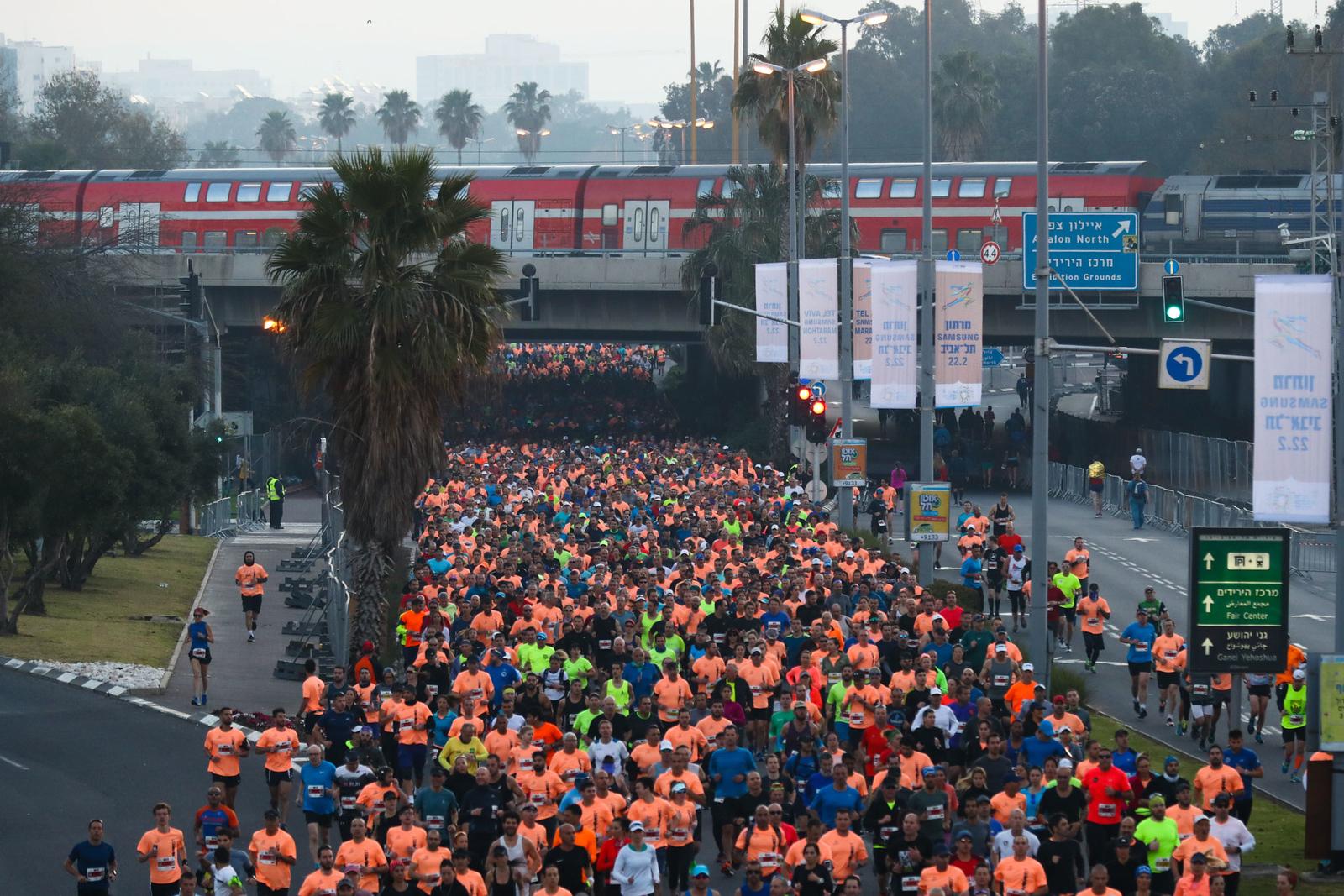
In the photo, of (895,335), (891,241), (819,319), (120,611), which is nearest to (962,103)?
(891,241)

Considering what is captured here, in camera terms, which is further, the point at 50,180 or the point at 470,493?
the point at 50,180

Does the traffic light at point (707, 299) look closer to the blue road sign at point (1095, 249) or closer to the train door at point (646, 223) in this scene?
the blue road sign at point (1095, 249)

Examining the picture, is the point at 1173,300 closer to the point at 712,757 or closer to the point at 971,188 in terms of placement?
the point at 712,757

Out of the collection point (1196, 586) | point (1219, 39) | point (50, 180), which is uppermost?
point (1219, 39)

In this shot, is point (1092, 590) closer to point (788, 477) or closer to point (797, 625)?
point (797, 625)

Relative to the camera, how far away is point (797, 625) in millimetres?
21344

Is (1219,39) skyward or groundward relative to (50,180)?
skyward

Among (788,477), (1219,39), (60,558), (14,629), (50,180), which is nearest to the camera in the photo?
(14,629)

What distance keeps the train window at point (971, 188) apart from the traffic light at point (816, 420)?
21.4 m

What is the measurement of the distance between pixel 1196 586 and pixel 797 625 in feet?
16.3

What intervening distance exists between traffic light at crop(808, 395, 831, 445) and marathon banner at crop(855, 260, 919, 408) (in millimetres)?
4839

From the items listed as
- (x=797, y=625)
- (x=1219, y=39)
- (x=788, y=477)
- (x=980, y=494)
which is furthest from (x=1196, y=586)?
(x=1219, y=39)

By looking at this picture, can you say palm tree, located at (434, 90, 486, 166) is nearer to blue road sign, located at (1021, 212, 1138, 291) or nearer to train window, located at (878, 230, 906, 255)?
train window, located at (878, 230, 906, 255)

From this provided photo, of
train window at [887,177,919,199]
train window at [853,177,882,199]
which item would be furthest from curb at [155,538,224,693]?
train window at [887,177,919,199]
